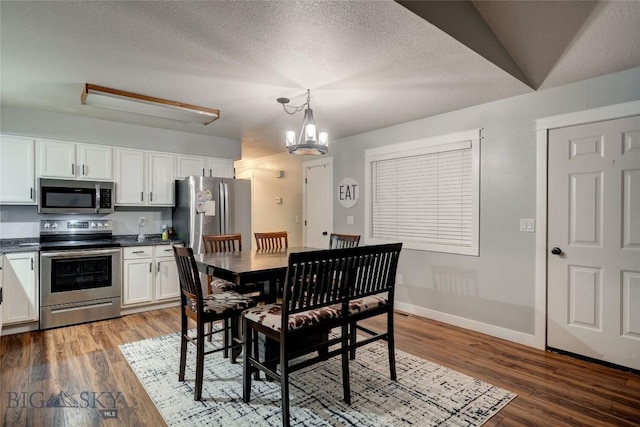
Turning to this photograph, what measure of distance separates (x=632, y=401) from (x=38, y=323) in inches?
198

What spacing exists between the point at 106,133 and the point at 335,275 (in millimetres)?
3639

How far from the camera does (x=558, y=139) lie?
116 inches

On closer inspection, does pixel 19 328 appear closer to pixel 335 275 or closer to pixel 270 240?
pixel 270 240

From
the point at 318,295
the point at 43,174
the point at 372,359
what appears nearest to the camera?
the point at 318,295

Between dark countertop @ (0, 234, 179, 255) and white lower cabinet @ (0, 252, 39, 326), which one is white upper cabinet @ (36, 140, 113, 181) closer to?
dark countertop @ (0, 234, 179, 255)

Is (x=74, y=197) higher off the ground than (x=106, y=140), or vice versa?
(x=106, y=140)

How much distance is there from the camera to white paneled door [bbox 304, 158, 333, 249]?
5.22m

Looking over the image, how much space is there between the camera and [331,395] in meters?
2.24

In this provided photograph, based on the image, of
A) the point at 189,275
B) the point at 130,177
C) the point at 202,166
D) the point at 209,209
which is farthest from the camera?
the point at 202,166

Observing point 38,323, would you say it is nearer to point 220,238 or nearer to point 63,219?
point 63,219

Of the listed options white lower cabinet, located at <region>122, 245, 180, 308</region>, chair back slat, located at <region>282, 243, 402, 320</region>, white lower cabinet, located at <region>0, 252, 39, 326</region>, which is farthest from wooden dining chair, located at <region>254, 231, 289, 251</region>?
white lower cabinet, located at <region>0, 252, 39, 326</region>

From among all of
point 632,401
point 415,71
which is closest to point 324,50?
point 415,71

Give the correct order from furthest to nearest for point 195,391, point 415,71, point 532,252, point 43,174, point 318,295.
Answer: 1. point 43,174
2. point 532,252
3. point 415,71
4. point 195,391
5. point 318,295

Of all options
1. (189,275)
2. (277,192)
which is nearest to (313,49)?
(189,275)
